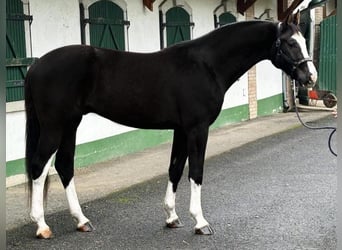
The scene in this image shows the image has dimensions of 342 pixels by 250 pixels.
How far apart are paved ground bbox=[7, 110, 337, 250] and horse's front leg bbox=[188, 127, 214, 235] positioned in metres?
0.12

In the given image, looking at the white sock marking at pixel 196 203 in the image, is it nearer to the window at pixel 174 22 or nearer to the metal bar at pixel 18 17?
the metal bar at pixel 18 17

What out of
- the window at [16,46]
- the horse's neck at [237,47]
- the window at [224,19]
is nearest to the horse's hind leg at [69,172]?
the horse's neck at [237,47]

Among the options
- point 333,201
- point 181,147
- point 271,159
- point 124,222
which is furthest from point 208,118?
point 271,159

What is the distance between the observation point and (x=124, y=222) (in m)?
4.67

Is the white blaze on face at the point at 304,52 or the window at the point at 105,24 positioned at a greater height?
the window at the point at 105,24

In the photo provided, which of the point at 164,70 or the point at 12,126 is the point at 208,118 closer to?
the point at 164,70

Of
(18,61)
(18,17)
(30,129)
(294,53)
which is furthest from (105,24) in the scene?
(294,53)

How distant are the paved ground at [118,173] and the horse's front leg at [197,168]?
1606mm

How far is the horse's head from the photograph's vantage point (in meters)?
4.17

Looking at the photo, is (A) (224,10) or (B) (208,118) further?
(A) (224,10)

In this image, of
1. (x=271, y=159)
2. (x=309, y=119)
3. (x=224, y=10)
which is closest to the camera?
(x=271, y=159)

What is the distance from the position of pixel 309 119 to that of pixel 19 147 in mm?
8462

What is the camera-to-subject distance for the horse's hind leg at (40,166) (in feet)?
13.3

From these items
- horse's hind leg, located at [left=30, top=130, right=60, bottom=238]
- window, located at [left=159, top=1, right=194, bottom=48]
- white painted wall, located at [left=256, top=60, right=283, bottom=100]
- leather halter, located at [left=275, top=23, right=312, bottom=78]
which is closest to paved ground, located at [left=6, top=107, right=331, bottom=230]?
horse's hind leg, located at [left=30, top=130, right=60, bottom=238]
